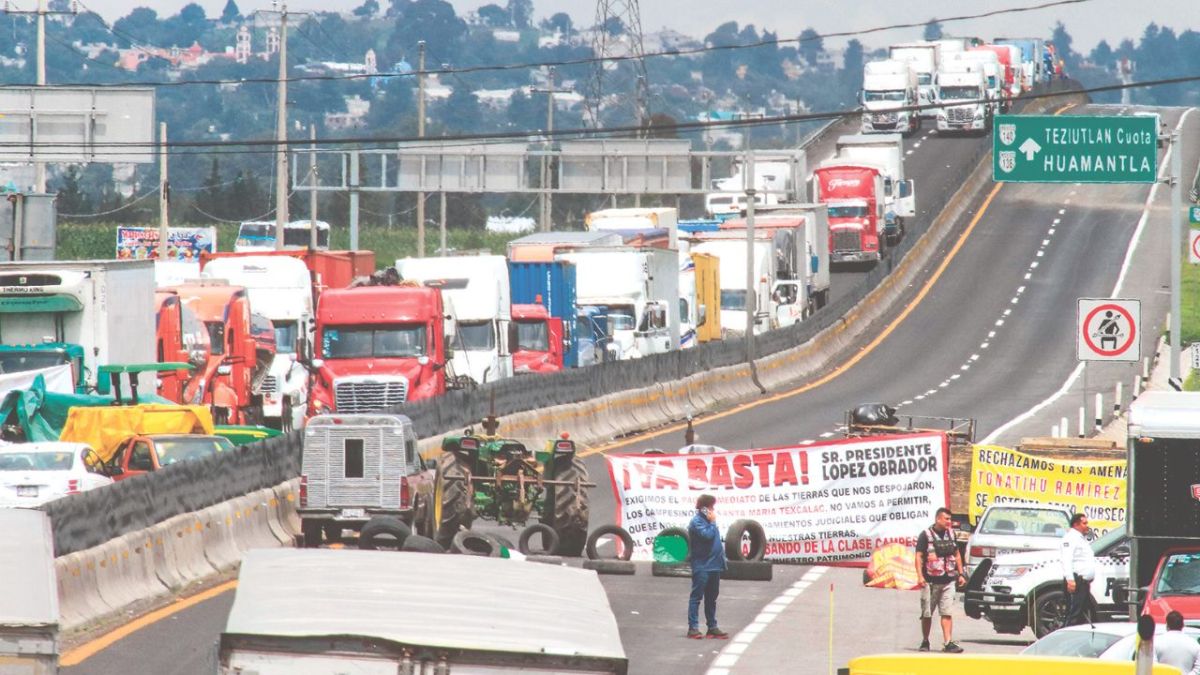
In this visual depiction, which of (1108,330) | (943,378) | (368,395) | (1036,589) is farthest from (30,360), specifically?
(943,378)

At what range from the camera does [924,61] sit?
104062 millimetres

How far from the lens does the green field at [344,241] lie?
10944 cm

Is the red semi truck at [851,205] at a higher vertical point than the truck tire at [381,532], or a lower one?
higher

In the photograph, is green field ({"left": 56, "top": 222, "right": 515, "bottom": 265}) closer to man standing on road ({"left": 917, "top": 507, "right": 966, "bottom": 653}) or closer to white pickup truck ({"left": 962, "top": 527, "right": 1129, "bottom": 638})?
white pickup truck ({"left": 962, "top": 527, "right": 1129, "bottom": 638})

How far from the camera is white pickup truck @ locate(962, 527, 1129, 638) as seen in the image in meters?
21.8

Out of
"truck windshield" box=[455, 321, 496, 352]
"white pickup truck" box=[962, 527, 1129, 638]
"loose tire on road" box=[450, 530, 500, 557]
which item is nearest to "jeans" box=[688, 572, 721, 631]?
"loose tire on road" box=[450, 530, 500, 557]

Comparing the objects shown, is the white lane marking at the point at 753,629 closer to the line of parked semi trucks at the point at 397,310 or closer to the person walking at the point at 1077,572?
the person walking at the point at 1077,572

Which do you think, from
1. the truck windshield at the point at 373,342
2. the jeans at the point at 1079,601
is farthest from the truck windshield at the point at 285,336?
the jeans at the point at 1079,601

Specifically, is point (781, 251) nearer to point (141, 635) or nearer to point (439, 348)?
point (439, 348)

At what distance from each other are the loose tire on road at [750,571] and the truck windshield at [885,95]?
74461 millimetres

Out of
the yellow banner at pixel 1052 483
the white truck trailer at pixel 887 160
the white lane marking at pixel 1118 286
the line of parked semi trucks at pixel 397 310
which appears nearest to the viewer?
the yellow banner at pixel 1052 483

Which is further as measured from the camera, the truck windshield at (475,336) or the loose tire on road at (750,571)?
the truck windshield at (475,336)

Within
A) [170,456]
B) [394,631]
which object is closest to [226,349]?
[170,456]

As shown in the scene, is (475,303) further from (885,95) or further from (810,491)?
(885,95)
